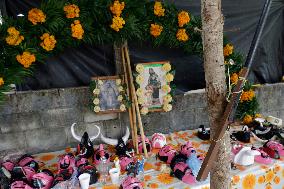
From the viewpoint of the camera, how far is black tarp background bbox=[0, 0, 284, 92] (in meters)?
3.75

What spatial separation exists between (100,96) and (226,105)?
2.29m

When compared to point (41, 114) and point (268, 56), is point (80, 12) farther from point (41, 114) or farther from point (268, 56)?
point (268, 56)

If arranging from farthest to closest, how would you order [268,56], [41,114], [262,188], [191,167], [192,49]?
[268,56], [192,49], [41,114], [262,188], [191,167]

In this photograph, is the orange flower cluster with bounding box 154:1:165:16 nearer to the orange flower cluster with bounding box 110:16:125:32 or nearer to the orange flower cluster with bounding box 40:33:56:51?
the orange flower cluster with bounding box 110:16:125:32

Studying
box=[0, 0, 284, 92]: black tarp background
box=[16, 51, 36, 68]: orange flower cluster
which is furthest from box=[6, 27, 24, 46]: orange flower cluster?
box=[0, 0, 284, 92]: black tarp background

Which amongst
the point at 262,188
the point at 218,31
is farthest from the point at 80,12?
the point at 262,188

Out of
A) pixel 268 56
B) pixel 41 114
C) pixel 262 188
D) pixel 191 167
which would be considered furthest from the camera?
pixel 268 56

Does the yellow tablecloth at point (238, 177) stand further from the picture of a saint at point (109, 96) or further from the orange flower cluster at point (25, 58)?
the orange flower cluster at point (25, 58)

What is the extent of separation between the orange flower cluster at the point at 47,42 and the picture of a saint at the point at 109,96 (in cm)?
89

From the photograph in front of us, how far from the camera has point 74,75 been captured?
390 centimetres

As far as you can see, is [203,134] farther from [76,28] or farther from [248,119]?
[76,28]

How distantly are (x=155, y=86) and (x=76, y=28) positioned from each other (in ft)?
4.35

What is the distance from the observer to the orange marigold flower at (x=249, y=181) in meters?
2.92

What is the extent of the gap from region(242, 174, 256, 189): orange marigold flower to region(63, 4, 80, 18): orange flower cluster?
2651 millimetres
